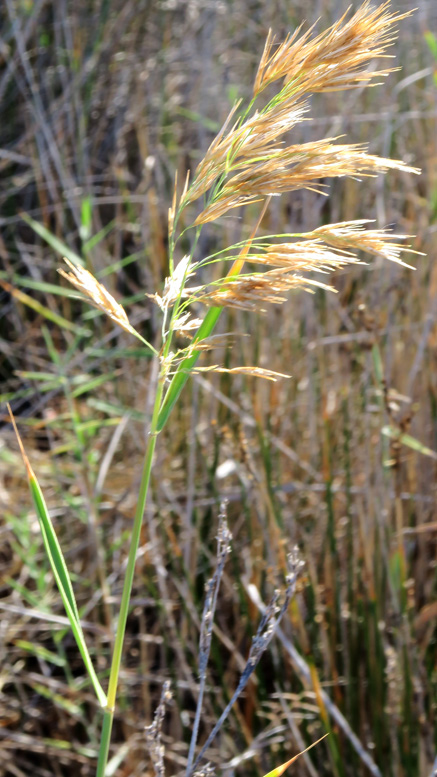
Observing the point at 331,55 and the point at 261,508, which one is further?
the point at 261,508

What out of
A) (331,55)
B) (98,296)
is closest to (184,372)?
(98,296)

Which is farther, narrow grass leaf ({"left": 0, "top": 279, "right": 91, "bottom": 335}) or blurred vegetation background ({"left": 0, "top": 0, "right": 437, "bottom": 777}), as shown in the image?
narrow grass leaf ({"left": 0, "top": 279, "right": 91, "bottom": 335})

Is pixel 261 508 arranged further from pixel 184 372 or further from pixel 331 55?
pixel 331 55

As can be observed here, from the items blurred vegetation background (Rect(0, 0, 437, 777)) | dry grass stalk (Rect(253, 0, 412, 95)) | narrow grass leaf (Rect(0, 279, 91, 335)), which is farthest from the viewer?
narrow grass leaf (Rect(0, 279, 91, 335))

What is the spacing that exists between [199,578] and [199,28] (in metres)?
2.13

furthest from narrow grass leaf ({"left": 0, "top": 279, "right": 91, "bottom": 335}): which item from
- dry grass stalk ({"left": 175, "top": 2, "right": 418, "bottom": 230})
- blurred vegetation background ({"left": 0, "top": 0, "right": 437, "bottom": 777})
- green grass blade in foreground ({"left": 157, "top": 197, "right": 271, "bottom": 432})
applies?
dry grass stalk ({"left": 175, "top": 2, "right": 418, "bottom": 230})

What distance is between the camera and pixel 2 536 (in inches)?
68.1

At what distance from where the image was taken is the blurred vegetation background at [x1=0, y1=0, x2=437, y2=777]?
3.75 feet

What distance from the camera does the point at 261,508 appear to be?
1.20 m

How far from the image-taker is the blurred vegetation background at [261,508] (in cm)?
114

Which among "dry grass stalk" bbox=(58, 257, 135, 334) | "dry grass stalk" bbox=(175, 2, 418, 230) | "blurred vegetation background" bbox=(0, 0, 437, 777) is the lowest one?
"blurred vegetation background" bbox=(0, 0, 437, 777)

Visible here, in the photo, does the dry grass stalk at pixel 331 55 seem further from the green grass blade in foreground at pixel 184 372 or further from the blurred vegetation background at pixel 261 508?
the blurred vegetation background at pixel 261 508

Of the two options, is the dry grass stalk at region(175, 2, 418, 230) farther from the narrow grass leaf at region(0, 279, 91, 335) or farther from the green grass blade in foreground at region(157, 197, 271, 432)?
the narrow grass leaf at region(0, 279, 91, 335)

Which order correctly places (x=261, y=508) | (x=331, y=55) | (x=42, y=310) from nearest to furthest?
(x=331, y=55), (x=261, y=508), (x=42, y=310)
